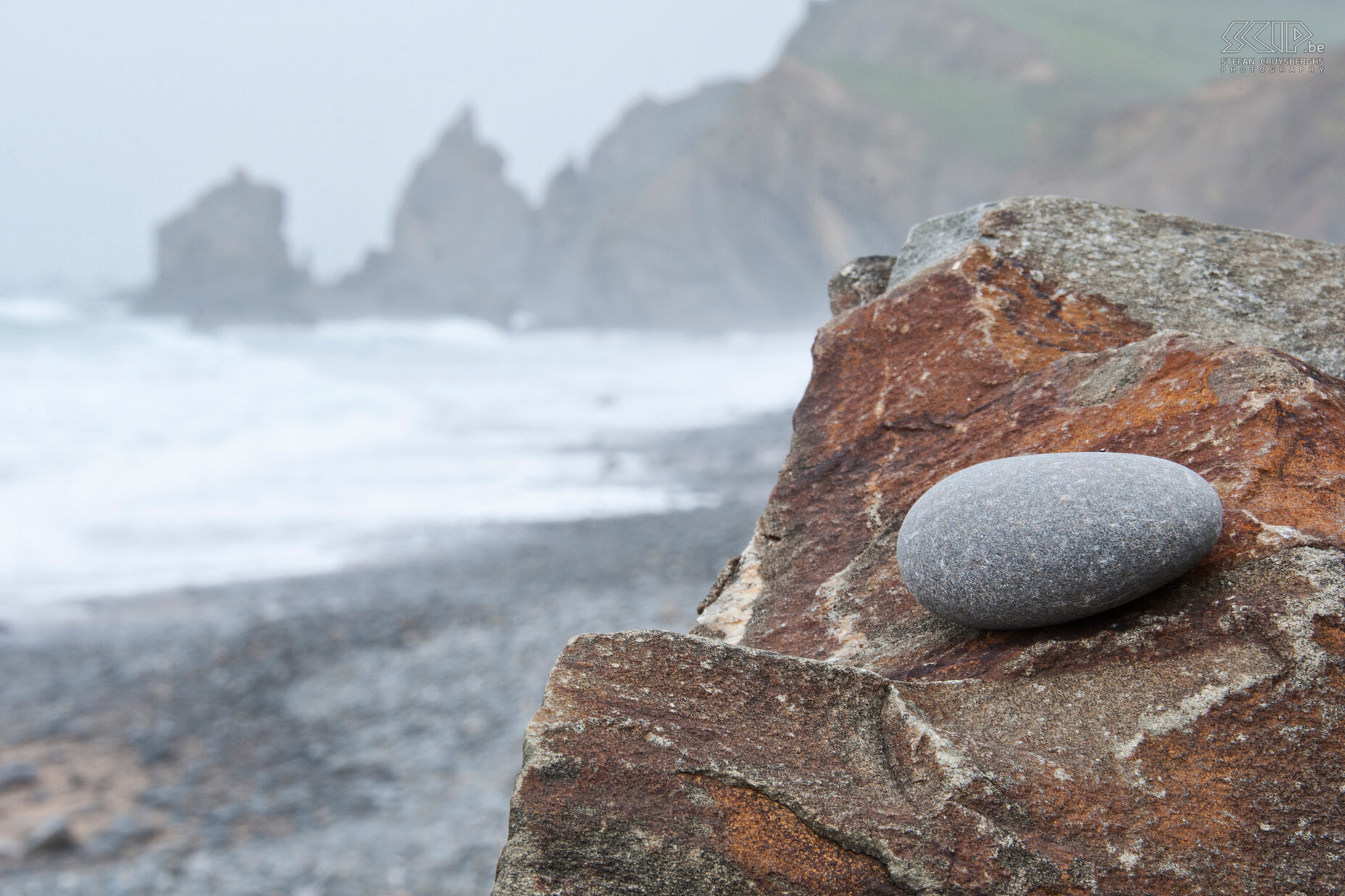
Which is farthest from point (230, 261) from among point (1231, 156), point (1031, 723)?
point (1031, 723)

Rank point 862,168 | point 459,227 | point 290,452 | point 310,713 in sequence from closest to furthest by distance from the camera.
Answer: point 310,713 < point 290,452 < point 862,168 < point 459,227

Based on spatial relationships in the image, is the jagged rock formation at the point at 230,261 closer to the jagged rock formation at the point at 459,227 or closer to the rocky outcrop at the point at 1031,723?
the jagged rock formation at the point at 459,227

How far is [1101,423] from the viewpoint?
2.92 metres

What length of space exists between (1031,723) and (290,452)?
21365 millimetres

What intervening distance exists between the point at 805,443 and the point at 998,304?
0.88 metres

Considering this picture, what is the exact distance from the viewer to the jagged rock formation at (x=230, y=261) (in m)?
86.6

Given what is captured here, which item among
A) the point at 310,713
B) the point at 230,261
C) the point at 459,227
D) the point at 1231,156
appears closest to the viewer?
the point at 310,713

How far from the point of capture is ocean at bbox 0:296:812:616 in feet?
48.2

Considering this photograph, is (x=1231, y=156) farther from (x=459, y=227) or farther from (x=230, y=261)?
(x=459, y=227)

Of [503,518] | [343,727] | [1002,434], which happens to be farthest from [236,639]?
[1002,434]

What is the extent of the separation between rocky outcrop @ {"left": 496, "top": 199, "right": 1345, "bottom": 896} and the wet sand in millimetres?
5644

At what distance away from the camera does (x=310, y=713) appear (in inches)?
384

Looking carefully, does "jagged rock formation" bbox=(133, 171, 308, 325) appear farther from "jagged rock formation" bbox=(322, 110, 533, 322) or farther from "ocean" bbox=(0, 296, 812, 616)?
"ocean" bbox=(0, 296, 812, 616)

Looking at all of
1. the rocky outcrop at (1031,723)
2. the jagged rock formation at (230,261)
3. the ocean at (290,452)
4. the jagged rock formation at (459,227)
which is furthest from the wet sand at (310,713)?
the jagged rock formation at (459,227)
